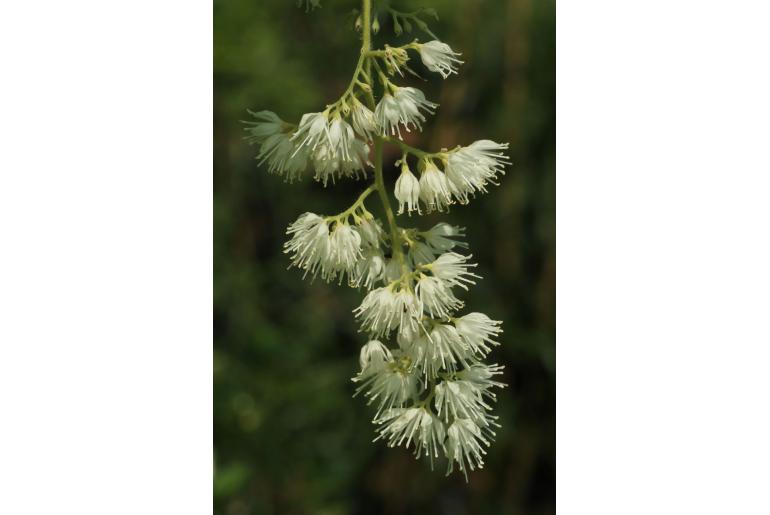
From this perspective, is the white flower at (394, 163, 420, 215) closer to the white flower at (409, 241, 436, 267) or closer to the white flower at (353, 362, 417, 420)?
the white flower at (409, 241, 436, 267)

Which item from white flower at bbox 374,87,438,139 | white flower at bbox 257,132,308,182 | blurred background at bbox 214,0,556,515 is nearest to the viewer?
white flower at bbox 374,87,438,139

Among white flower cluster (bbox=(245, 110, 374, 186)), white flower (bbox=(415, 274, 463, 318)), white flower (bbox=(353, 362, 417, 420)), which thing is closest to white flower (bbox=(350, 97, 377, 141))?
white flower cluster (bbox=(245, 110, 374, 186))

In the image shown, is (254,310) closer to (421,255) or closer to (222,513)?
(222,513)

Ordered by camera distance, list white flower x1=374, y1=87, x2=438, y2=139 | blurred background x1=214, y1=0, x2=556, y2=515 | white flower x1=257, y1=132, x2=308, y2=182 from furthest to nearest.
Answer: blurred background x1=214, y1=0, x2=556, y2=515
white flower x1=257, y1=132, x2=308, y2=182
white flower x1=374, y1=87, x2=438, y2=139

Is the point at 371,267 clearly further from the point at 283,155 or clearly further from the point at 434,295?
the point at 283,155

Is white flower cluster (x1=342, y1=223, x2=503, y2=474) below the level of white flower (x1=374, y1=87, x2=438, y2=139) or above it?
below

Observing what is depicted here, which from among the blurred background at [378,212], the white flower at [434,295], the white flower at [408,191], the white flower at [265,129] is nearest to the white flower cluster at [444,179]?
the white flower at [408,191]

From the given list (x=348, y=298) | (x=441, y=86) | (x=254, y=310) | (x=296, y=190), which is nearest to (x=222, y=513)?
(x=254, y=310)

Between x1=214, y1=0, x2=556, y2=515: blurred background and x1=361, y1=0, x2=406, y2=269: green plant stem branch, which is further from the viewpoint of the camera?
x1=214, y1=0, x2=556, y2=515: blurred background
